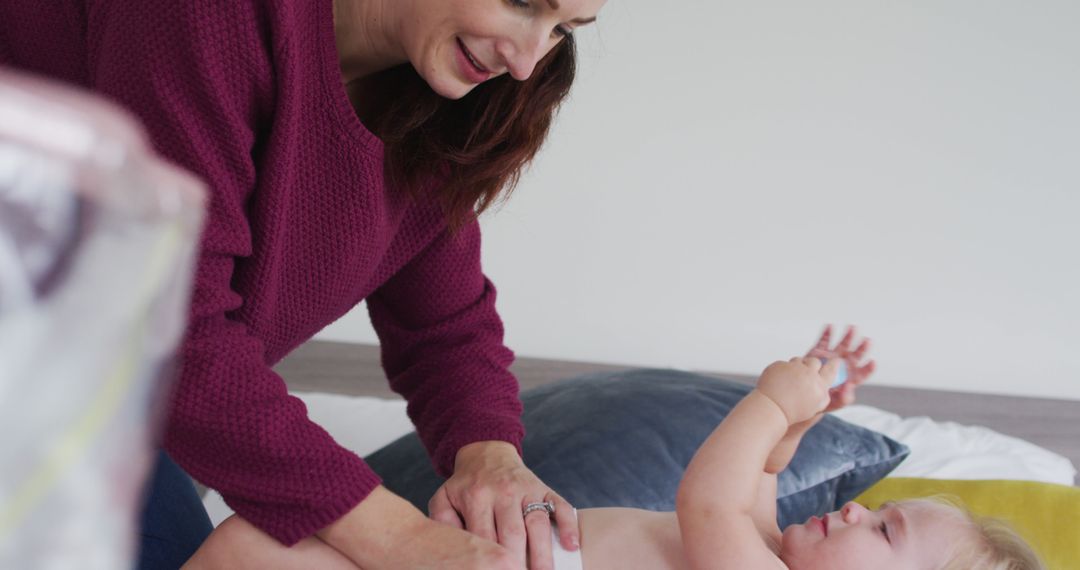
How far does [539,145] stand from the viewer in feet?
4.49

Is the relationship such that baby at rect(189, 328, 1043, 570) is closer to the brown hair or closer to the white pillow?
the brown hair

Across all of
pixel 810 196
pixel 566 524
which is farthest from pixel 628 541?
pixel 810 196

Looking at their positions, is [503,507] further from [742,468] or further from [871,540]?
[871,540]

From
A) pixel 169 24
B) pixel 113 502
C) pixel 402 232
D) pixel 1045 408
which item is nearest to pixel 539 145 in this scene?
pixel 402 232

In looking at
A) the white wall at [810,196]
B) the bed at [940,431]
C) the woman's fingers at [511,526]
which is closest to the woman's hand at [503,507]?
the woman's fingers at [511,526]

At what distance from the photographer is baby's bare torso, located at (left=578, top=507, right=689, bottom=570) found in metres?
1.28

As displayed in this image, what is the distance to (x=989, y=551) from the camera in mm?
1355

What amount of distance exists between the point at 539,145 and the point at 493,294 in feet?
1.16

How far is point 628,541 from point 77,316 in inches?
44.1

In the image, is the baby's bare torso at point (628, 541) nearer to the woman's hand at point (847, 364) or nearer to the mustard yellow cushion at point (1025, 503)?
the woman's hand at point (847, 364)

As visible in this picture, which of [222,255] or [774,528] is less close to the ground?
[222,255]

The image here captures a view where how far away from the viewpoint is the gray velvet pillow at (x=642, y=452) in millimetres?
1691

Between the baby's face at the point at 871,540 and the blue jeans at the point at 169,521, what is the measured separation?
0.76m

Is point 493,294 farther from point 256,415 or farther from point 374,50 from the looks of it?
point 256,415
